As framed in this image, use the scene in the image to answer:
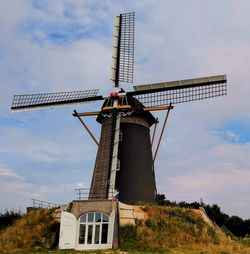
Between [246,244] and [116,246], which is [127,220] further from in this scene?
[246,244]

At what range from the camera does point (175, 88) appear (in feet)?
102

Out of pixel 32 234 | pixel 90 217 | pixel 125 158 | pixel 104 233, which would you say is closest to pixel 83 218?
pixel 90 217

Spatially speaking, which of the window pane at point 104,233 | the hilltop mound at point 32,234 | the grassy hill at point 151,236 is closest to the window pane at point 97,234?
the window pane at point 104,233

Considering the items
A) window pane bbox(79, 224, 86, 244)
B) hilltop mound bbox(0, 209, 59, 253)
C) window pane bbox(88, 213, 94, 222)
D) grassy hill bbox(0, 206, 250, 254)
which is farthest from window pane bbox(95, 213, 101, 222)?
hilltop mound bbox(0, 209, 59, 253)

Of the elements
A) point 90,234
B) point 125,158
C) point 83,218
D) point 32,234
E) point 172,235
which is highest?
point 125,158

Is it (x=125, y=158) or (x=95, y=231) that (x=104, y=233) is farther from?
(x=125, y=158)

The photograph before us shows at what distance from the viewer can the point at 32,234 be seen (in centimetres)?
2650

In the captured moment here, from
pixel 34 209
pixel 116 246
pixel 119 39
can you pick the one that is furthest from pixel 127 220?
pixel 119 39

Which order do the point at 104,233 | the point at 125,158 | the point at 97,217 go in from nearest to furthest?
the point at 104,233 < the point at 97,217 < the point at 125,158

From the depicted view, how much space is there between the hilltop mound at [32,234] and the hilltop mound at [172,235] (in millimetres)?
5287

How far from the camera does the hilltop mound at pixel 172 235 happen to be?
24.5 metres

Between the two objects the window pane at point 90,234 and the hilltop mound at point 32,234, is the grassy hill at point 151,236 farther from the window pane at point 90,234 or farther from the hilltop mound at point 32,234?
the window pane at point 90,234

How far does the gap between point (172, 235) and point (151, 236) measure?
1.74 m

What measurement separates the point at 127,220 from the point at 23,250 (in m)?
7.21
